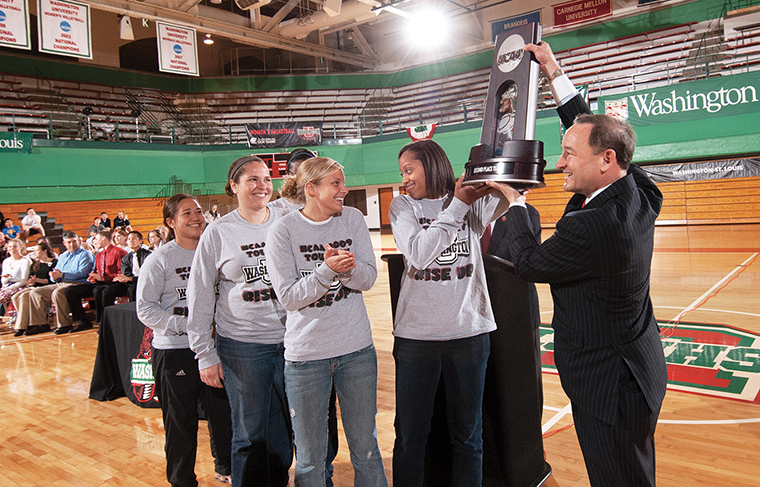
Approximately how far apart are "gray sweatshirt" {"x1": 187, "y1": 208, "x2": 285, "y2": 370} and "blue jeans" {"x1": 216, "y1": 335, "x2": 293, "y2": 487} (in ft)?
0.17

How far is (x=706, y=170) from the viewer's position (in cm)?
1404

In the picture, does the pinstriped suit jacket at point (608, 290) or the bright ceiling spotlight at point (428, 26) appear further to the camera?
the bright ceiling spotlight at point (428, 26)

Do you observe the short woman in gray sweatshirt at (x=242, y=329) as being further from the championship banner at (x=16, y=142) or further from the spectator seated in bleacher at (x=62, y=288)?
the championship banner at (x=16, y=142)

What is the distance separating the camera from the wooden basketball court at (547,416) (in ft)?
9.34

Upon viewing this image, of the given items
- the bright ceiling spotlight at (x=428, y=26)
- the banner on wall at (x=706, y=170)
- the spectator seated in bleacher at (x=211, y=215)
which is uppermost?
the bright ceiling spotlight at (x=428, y=26)

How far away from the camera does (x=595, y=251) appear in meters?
1.52

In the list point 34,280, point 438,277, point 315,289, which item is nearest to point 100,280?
point 34,280

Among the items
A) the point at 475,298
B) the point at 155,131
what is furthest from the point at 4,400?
the point at 155,131

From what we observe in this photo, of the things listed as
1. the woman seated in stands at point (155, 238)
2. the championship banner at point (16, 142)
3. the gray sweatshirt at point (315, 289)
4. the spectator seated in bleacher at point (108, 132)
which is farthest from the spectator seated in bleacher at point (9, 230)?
the gray sweatshirt at point (315, 289)

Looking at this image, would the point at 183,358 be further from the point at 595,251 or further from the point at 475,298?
the point at 595,251

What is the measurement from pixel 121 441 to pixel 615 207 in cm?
356

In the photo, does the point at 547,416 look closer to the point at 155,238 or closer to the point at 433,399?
the point at 433,399

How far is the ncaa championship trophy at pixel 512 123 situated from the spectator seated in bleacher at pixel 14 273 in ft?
27.7

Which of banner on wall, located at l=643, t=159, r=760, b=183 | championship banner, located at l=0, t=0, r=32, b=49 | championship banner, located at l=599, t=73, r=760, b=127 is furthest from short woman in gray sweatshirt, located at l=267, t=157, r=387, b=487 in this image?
banner on wall, located at l=643, t=159, r=760, b=183
